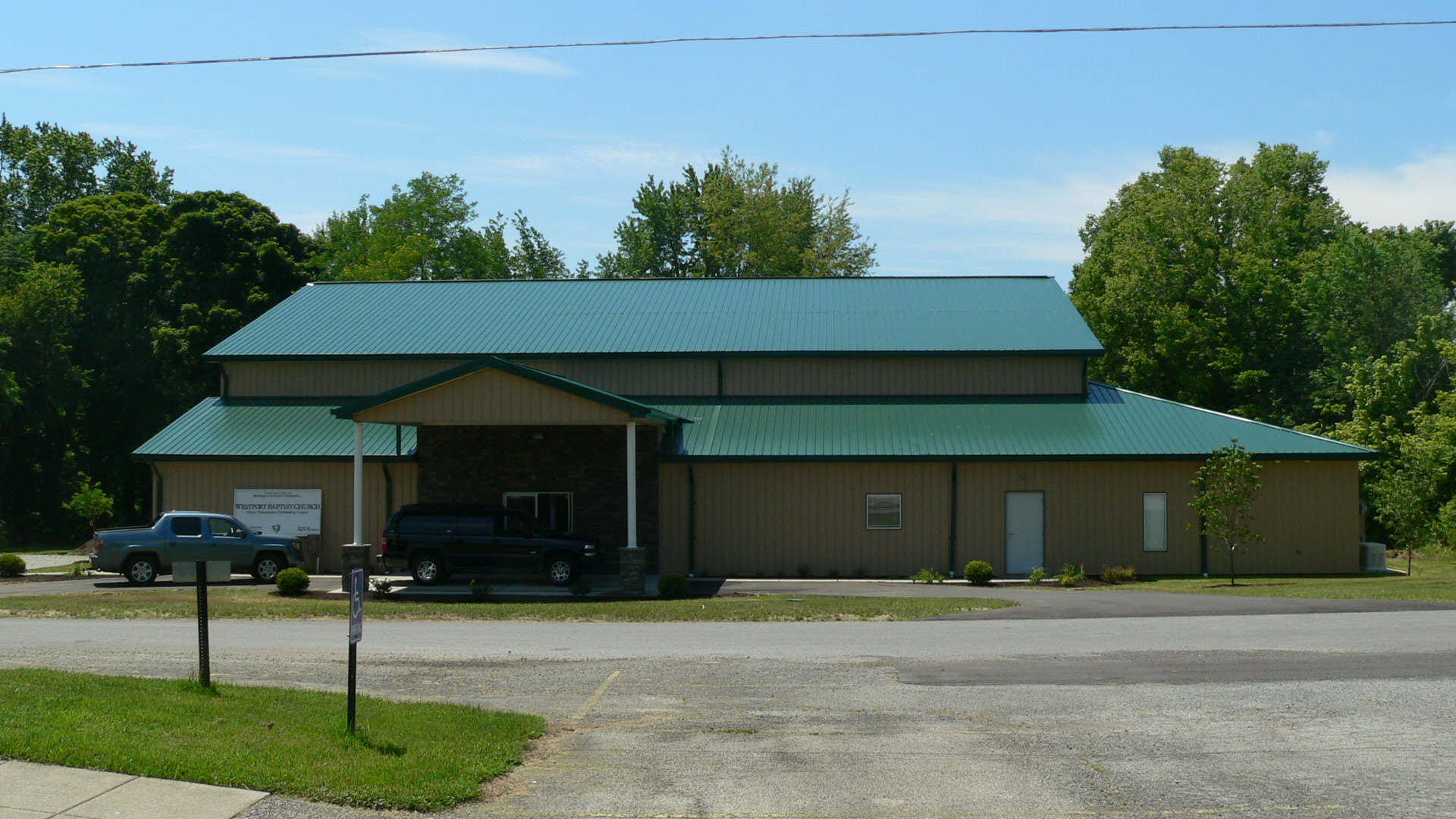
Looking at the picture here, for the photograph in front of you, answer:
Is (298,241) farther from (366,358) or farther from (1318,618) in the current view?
(1318,618)

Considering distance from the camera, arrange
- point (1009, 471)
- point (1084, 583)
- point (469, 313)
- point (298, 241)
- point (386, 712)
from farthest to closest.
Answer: point (298, 241), point (469, 313), point (1009, 471), point (1084, 583), point (386, 712)

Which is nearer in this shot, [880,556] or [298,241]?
[880,556]

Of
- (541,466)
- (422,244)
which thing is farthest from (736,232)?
(541,466)

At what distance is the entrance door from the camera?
29.8 meters

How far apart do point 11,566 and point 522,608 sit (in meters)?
15.9

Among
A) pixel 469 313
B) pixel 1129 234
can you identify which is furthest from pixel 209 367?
pixel 1129 234

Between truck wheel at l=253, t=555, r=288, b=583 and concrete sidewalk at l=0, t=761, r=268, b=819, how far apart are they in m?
20.6

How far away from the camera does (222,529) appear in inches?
1127

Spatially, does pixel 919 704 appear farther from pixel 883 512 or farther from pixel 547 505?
pixel 547 505

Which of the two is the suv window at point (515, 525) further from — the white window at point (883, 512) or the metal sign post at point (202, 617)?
the metal sign post at point (202, 617)

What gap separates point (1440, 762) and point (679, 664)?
817 centimetres

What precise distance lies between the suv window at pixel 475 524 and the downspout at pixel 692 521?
4.93 m

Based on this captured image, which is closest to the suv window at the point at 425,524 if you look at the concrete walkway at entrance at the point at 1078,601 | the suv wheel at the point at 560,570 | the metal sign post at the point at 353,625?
the suv wheel at the point at 560,570

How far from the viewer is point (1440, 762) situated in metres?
9.73
